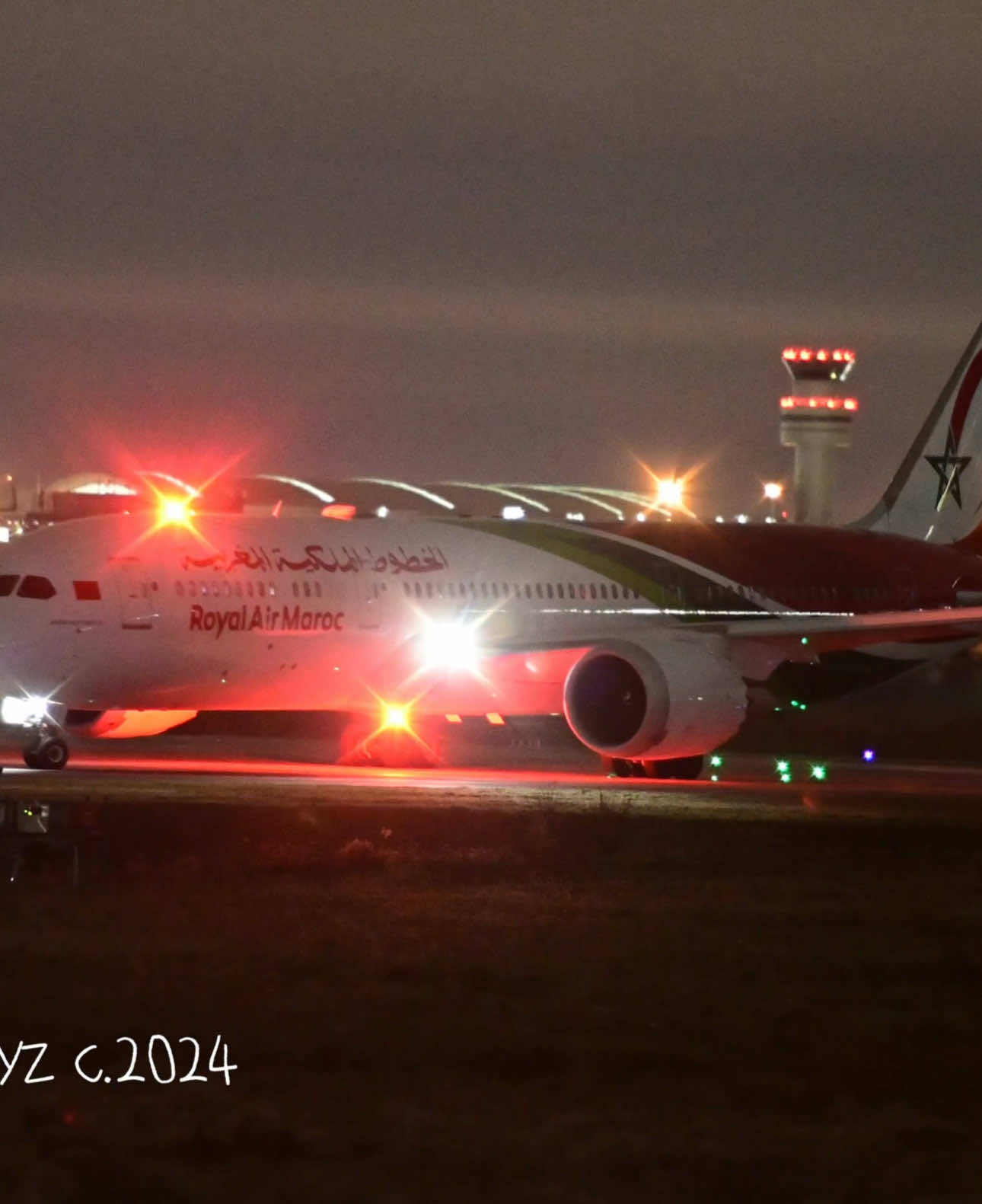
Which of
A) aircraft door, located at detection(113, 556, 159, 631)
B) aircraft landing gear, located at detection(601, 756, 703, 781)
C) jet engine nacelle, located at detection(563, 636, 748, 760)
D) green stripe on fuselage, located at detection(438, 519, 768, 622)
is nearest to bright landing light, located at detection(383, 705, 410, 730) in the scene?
jet engine nacelle, located at detection(563, 636, 748, 760)

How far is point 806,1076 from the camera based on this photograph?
12.4 meters

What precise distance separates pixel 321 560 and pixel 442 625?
264 cm

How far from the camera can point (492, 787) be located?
3094cm

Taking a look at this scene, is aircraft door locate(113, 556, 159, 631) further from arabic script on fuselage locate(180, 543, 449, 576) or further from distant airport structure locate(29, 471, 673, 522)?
distant airport structure locate(29, 471, 673, 522)

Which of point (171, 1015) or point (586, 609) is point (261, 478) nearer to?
point (586, 609)

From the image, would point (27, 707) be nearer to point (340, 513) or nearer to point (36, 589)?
point (36, 589)

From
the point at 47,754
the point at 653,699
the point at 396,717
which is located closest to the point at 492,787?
the point at 653,699

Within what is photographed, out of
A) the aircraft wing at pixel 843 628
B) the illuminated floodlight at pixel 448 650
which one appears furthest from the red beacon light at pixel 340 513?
the aircraft wing at pixel 843 628

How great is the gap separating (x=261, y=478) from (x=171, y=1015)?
476ft

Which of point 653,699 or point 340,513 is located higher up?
point 340,513

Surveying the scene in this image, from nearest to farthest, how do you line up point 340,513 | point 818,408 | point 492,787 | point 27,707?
point 492,787
point 27,707
point 340,513
point 818,408

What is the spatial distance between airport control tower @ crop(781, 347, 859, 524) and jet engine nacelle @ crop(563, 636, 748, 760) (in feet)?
313

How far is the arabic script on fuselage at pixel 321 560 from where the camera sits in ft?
111

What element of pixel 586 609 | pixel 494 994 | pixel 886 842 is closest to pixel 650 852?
pixel 886 842
